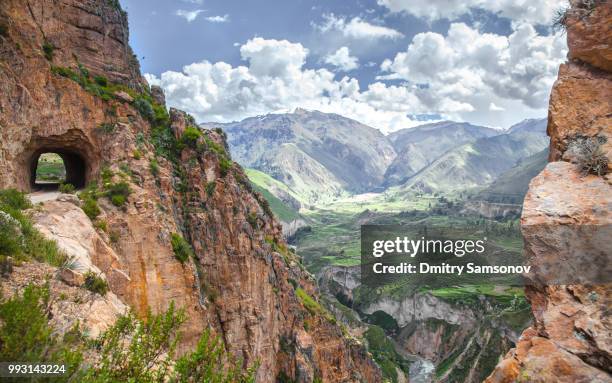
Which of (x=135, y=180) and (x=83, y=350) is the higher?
(x=135, y=180)

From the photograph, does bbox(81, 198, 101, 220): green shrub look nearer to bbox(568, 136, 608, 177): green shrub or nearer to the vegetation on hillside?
the vegetation on hillside

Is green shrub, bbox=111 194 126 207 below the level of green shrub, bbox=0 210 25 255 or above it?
above

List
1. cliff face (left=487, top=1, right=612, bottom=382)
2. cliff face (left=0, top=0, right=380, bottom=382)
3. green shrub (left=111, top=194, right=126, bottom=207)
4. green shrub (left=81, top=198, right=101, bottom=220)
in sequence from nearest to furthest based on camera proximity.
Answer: cliff face (left=487, top=1, right=612, bottom=382) < green shrub (left=81, top=198, right=101, bottom=220) < cliff face (left=0, top=0, right=380, bottom=382) < green shrub (left=111, top=194, right=126, bottom=207)

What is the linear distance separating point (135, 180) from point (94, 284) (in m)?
18.3

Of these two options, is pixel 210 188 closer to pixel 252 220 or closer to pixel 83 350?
pixel 252 220

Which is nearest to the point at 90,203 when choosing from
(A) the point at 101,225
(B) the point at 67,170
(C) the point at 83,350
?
(A) the point at 101,225

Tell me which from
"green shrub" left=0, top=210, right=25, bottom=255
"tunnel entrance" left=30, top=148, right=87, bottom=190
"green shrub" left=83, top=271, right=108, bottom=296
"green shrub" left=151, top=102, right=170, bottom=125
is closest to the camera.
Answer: "green shrub" left=0, top=210, right=25, bottom=255

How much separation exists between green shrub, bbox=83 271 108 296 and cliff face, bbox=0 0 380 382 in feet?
14.7

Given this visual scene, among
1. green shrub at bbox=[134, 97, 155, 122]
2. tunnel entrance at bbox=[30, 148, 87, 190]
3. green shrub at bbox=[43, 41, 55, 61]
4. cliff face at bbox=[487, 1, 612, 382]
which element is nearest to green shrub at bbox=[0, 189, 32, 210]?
tunnel entrance at bbox=[30, 148, 87, 190]

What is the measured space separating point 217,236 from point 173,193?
701 centimetres

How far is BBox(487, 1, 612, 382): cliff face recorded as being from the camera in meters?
9.98

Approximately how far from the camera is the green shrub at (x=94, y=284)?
17.0 m

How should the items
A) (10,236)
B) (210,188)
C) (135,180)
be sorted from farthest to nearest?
(210,188), (135,180), (10,236)

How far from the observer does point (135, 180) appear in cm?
→ 3406
